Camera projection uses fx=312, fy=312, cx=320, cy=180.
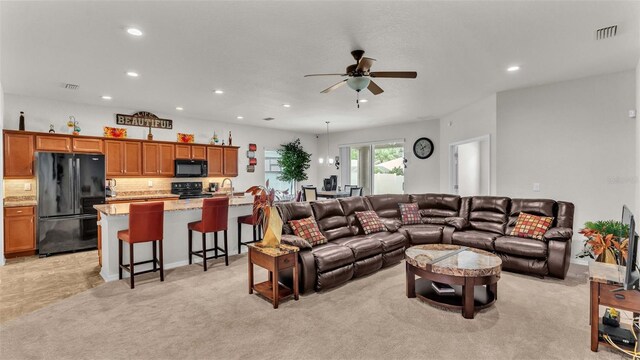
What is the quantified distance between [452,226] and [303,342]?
11.4 ft

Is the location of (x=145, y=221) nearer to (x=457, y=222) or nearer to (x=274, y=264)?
(x=274, y=264)

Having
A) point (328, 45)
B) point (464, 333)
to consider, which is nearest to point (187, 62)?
point (328, 45)

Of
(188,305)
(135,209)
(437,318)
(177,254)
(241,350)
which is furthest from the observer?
(177,254)

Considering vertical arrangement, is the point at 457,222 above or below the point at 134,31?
below

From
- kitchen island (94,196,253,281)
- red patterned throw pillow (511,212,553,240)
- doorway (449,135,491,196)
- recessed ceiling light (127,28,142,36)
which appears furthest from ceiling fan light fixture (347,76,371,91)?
doorway (449,135,491,196)

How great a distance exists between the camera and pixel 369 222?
15.8 ft

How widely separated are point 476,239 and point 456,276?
1804 millimetres

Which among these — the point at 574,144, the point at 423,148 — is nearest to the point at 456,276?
the point at 574,144

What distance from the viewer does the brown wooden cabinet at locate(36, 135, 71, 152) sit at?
214 inches

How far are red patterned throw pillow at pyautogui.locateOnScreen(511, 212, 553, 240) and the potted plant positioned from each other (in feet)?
20.4

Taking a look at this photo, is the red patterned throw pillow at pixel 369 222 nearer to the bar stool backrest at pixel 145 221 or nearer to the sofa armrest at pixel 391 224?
the sofa armrest at pixel 391 224

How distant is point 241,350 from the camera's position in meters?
2.45

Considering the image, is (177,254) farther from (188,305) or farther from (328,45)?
(328,45)

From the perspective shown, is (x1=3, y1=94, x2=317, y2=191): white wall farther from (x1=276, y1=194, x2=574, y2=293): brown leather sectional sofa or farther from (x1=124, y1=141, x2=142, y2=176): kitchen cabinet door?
(x1=276, y1=194, x2=574, y2=293): brown leather sectional sofa
